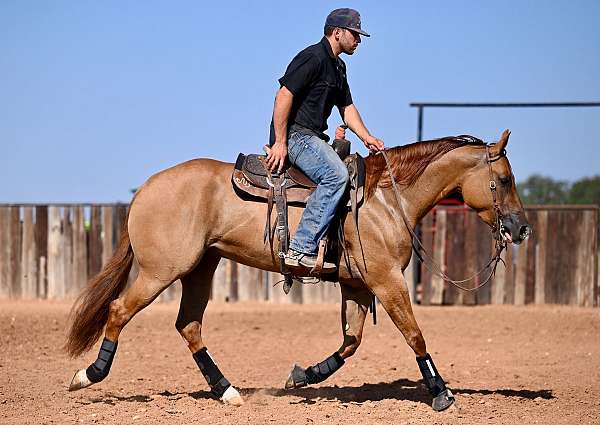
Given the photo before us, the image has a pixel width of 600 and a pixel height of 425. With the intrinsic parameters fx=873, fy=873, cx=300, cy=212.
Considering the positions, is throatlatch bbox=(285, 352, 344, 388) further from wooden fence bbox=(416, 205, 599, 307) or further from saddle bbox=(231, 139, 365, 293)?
wooden fence bbox=(416, 205, 599, 307)

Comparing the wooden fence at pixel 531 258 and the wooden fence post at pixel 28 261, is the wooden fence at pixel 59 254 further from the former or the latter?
the wooden fence at pixel 531 258

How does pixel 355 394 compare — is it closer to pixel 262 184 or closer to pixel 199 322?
pixel 199 322

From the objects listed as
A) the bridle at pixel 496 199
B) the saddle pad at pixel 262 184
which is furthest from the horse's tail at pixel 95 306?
the bridle at pixel 496 199

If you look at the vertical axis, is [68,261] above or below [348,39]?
below

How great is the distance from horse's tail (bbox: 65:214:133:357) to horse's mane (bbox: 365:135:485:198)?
227cm

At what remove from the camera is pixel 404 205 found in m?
7.61

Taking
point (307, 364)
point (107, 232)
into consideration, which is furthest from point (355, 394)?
point (107, 232)

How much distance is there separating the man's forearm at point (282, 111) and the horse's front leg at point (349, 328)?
60.7 inches

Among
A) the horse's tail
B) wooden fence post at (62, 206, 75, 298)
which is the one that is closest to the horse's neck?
the horse's tail

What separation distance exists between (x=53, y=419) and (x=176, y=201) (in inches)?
79.8

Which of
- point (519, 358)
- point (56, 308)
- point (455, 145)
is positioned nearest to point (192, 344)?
point (455, 145)

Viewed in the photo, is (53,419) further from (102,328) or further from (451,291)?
Result: (451,291)

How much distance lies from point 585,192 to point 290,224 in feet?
67.8

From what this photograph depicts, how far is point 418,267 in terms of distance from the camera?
17.1 metres
